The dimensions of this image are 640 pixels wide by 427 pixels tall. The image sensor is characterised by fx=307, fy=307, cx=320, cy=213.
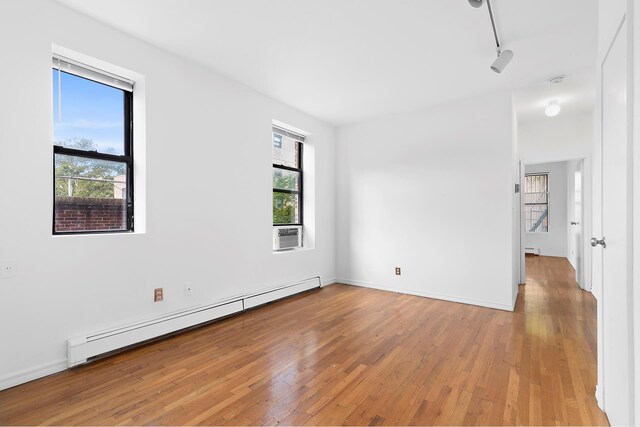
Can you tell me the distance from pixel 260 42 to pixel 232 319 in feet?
9.21

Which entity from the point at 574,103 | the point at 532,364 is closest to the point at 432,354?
the point at 532,364

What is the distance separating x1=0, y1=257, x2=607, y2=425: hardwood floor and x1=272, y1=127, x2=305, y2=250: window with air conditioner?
1.40 metres

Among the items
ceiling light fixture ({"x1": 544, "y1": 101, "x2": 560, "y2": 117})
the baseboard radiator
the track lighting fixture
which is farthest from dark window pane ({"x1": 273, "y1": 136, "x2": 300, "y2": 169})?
ceiling light fixture ({"x1": 544, "y1": 101, "x2": 560, "y2": 117})

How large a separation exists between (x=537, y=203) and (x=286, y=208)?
25.1 ft

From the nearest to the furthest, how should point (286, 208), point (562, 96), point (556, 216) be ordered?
point (562, 96) < point (286, 208) < point (556, 216)

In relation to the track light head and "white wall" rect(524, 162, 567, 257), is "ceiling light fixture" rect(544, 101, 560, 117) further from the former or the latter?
"white wall" rect(524, 162, 567, 257)

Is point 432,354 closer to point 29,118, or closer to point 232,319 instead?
point 232,319

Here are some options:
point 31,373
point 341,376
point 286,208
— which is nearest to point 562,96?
point 286,208

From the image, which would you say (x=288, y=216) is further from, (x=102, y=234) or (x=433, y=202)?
(x=102, y=234)

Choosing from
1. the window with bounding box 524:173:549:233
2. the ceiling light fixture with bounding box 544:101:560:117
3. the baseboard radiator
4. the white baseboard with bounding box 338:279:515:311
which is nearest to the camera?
the baseboard radiator

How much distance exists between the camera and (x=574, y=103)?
166 inches

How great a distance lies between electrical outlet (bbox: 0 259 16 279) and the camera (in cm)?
201

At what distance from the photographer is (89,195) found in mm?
2572

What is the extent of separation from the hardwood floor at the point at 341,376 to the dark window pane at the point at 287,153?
224 centimetres
